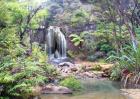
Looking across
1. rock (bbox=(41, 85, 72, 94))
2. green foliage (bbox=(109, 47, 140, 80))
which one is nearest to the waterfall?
green foliage (bbox=(109, 47, 140, 80))

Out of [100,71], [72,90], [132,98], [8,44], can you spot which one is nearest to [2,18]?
[8,44]

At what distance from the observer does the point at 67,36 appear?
34312mm

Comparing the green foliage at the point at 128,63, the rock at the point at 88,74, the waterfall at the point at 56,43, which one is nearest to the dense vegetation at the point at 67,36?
the green foliage at the point at 128,63

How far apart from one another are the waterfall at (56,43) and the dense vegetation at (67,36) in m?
0.87

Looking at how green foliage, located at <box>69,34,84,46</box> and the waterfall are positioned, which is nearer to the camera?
the waterfall

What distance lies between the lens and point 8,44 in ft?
47.8

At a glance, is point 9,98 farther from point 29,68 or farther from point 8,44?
point 8,44

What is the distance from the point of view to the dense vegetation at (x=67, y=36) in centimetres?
1180

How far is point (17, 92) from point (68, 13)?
27.0 metres

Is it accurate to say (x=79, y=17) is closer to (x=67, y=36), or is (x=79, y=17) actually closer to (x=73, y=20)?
(x=73, y=20)

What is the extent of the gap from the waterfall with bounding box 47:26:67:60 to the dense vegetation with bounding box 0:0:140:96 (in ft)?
2.86

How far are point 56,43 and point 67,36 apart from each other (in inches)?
69.3

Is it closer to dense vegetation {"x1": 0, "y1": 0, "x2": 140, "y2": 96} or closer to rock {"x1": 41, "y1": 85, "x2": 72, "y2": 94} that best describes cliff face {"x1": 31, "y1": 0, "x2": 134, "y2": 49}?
dense vegetation {"x1": 0, "y1": 0, "x2": 140, "y2": 96}

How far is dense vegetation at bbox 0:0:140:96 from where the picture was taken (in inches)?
465
